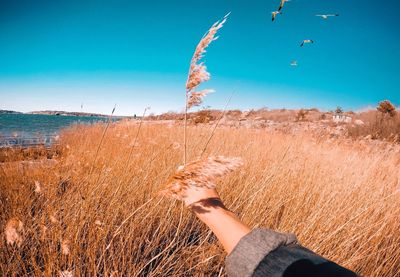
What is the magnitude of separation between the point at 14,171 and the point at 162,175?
5.44 ft

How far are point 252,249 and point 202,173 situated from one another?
257 mm

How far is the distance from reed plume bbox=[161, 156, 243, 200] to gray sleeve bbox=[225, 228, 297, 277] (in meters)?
0.19

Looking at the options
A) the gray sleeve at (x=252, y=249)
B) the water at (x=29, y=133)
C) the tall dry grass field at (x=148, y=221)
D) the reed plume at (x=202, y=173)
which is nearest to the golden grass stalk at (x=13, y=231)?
the tall dry grass field at (x=148, y=221)

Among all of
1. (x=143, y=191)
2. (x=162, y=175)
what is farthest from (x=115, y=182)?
(x=162, y=175)

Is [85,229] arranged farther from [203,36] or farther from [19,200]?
[203,36]

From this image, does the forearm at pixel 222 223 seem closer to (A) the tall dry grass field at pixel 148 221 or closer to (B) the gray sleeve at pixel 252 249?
(B) the gray sleeve at pixel 252 249

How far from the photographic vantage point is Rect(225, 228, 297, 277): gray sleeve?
2.05ft

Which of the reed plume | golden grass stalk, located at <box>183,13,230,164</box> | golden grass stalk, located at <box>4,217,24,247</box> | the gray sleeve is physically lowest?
golden grass stalk, located at <box>4,217,24,247</box>

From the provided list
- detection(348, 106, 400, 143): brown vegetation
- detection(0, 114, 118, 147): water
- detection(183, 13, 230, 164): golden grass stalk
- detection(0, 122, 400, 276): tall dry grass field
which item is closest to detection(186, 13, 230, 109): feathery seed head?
detection(183, 13, 230, 164): golden grass stalk

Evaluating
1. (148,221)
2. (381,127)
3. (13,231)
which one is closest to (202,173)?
(13,231)

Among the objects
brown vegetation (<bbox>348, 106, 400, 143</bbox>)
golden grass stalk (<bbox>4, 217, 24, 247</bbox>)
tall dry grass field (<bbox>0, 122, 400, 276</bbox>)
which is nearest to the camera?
golden grass stalk (<bbox>4, 217, 24, 247</bbox>)

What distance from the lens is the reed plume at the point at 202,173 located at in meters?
0.75

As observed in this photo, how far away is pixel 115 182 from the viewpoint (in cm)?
241

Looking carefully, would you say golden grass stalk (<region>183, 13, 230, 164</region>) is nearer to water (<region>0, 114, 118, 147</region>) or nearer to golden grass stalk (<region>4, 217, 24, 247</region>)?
golden grass stalk (<region>4, 217, 24, 247</region>)
